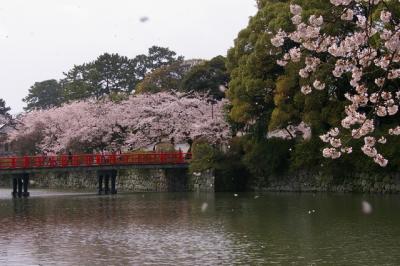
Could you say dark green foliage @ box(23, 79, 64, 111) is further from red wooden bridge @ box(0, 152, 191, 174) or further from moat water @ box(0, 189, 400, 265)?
moat water @ box(0, 189, 400, 265)

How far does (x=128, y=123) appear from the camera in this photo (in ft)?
145

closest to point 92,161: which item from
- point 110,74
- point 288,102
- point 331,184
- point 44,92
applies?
point 288,102

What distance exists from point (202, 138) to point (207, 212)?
650 inches

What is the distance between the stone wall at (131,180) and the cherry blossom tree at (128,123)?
6.81 feet

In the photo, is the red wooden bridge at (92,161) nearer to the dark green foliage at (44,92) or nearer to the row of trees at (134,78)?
the row of trees at (134,78)

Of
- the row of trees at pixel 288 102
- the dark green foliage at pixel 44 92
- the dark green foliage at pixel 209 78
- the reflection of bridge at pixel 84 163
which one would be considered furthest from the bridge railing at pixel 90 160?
the dark green foliage at pixel 44 92

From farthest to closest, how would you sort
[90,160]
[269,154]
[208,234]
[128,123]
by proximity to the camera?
[128,123] < [90,160] < [269,154] < [208,234]

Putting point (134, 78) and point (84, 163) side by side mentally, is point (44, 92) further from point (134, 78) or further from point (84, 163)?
point (84, 163)

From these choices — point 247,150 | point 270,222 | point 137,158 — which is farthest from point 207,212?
point 137,158

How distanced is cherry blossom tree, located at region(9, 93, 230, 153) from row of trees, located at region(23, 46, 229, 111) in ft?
5.07

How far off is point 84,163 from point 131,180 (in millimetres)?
7972

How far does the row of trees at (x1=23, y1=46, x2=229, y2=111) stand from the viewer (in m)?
40.7

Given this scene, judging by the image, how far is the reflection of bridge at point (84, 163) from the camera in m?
34.5

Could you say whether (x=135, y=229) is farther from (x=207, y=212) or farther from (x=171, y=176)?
(x=171, y=176)
